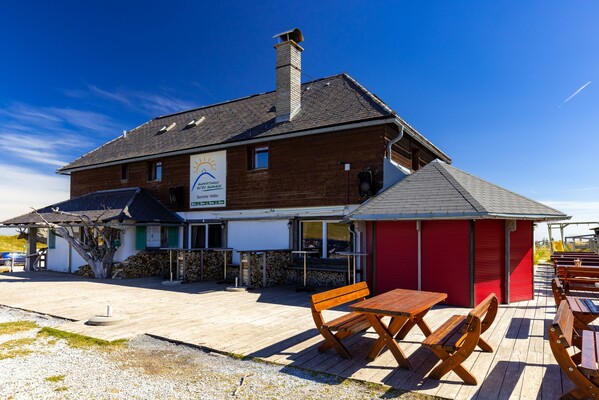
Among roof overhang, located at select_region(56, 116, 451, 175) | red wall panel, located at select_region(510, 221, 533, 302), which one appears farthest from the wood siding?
red wall panel, located at select_region(510, 221, 533, 302)

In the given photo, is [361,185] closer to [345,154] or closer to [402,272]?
[345,154]

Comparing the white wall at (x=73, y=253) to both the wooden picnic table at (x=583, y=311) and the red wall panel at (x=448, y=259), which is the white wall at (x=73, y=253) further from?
the wooden picnic table at (x=583, y=311)

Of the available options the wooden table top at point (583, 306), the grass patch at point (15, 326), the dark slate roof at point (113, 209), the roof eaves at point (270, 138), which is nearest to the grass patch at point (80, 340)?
the grass patch at point (15, 326)

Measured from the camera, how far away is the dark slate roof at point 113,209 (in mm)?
14531

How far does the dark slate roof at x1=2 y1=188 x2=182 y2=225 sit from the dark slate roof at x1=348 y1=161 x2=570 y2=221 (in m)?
8.95

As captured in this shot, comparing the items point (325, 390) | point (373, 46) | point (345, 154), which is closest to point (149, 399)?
point (325, 390)

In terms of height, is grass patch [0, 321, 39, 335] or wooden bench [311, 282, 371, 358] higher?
wooden bench [311, 282, 371, 358]

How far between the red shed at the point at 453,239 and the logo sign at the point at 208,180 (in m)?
6.68

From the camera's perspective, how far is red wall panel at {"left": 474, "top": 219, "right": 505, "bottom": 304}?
8.35 meters

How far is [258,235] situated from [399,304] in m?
9.02

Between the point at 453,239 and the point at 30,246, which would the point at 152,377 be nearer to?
the point at 453,239

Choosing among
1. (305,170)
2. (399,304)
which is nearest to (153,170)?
(305,170)

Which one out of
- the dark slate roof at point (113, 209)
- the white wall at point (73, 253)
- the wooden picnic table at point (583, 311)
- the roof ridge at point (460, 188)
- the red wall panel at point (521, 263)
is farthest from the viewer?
the white wall at point (73, 253)

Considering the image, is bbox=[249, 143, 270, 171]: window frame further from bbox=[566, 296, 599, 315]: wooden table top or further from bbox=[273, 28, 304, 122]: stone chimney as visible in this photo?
bbox=[566, 296, 599, 315]: wooden table top
